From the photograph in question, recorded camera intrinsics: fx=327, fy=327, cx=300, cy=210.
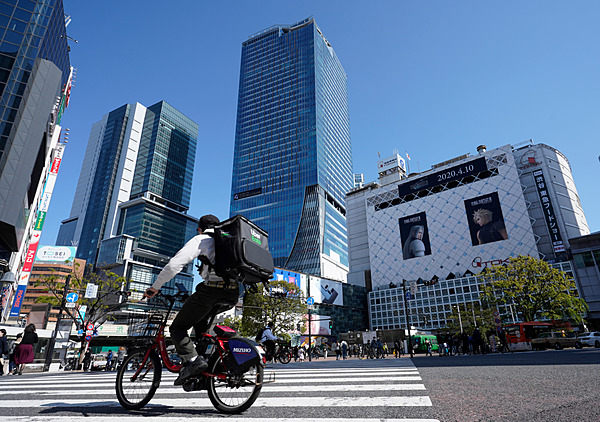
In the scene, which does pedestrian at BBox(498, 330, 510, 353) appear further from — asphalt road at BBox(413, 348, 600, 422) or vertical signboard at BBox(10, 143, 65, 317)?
vertical signboard at BBox(10, 143, 65, 317)

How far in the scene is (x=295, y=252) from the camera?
10000 cm

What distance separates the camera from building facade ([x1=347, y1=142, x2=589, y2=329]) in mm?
59000

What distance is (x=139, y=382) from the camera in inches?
135

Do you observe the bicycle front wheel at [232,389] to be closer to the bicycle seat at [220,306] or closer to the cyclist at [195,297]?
the cyclist at [195,297]

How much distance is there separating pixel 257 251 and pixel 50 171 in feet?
208

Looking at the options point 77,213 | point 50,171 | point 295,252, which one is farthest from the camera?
point 77,213

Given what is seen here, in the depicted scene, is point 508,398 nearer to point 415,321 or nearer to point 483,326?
point 483,326

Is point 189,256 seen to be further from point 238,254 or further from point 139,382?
point 139,382

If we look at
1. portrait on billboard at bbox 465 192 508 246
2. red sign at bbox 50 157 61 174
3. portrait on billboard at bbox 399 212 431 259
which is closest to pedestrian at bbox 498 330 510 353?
portrait on billboard at bbox 465 192 508 246

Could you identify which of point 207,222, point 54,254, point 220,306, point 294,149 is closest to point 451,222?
point 294,149

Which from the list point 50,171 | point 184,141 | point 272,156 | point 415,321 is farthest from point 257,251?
point 184,141

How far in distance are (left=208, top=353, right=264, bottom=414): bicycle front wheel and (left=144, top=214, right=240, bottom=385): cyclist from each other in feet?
0.52

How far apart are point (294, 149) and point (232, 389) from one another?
113 meters

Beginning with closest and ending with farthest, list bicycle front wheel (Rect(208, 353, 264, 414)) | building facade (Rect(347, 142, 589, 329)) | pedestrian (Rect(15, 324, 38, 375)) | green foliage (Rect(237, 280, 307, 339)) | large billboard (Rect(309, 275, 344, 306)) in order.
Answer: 1. bicycle front wheel (Rect(208, 353, 264, 414))
2. pedestrian (Rect(15, 324, 38, 375))
3. green foliage (Rect(237, 280, 307, 339))
4. building facade (Rect(347, 142, 589, 329))
5. large billboard (Rect(309, 275, 344, 306))
